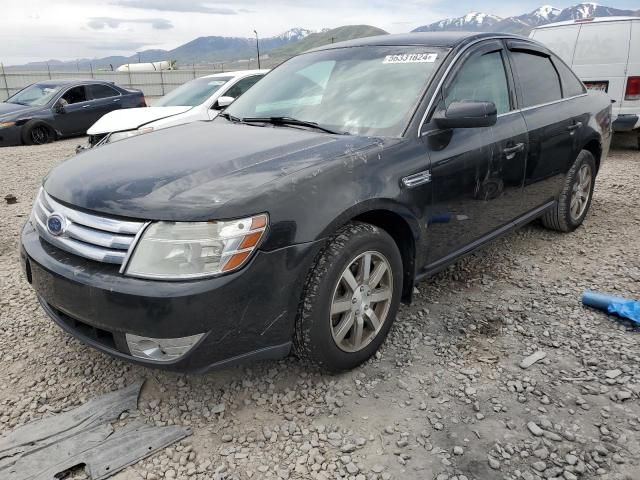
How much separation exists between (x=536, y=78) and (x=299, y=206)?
8.67 ft

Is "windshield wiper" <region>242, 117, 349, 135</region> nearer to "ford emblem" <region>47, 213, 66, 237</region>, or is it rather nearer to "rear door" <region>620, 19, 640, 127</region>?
"ford emblem" <region>47, 213, 66, 237</region>

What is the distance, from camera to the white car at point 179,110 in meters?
6.69

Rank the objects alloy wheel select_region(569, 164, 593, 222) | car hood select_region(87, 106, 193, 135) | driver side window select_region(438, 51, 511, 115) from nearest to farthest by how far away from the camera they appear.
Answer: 1. driver side window select_region(438, 51, 511, 115)
2. alloy wheel select_region(569, 164, 593, 222)
3. car hood select_region(87, 106, 193, 135)

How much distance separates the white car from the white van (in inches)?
181

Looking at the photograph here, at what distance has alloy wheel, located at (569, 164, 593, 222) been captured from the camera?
4.45m

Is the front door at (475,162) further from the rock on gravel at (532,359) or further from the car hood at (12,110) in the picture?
the car hood at (12,110)

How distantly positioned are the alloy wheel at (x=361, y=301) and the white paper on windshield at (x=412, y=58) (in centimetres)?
128

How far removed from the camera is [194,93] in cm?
759

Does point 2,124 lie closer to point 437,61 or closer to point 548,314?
point 437,61

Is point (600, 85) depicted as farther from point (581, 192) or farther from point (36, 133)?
point (36, 133)

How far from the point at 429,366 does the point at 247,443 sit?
3.43 ft

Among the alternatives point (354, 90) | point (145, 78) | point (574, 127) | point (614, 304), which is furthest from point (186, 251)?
point (145, 78)

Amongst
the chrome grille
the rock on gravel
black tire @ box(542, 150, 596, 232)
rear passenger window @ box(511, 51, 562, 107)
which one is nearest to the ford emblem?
the chrome grille

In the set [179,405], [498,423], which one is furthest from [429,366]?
[179,405]
